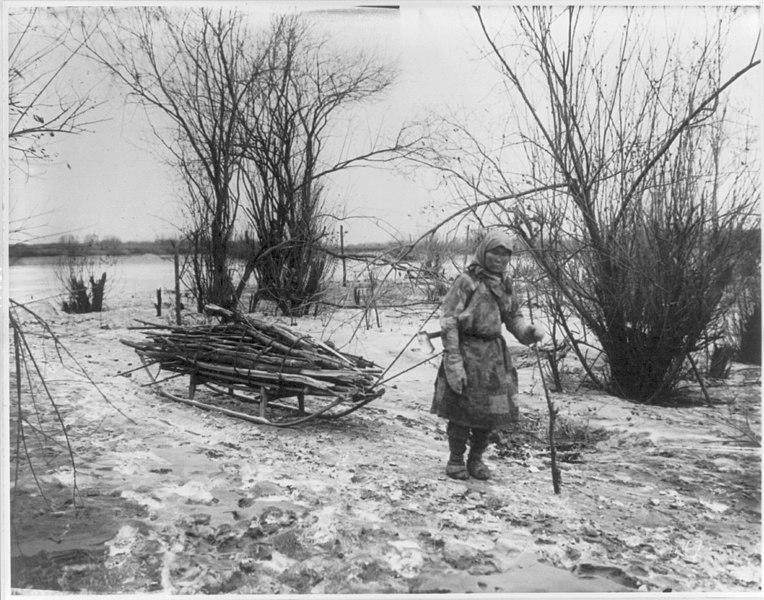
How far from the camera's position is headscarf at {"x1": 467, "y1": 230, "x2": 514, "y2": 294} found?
2914 mm

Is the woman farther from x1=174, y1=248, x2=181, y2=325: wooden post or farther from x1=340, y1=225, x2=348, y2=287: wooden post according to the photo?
x1=174, y1=248, x2=181, y2=325: wooden post

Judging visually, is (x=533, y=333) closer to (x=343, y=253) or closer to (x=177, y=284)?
(x=343, y=253)

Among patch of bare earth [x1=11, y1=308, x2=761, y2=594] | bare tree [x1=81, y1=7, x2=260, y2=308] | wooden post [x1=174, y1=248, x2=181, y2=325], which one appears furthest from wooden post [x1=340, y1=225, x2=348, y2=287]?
wooden post [x1=174, y1=248, x2=181, y2=325]

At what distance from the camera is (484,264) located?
9.66ft

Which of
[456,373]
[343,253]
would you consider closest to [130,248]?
[343,253]

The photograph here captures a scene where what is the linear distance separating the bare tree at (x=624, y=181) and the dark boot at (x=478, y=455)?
1059 mm

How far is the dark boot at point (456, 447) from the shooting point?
3.01 metres

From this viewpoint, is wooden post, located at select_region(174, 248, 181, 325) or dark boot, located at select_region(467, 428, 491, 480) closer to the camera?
dark boot, located at select_region(467, 428, 491, 480)

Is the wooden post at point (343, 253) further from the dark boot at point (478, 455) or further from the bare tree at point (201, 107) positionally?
the dark boot at point (478, 455)

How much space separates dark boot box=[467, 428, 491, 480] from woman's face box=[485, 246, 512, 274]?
2.75 ft

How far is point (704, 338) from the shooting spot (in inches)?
130

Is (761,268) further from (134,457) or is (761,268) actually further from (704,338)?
(134,457)

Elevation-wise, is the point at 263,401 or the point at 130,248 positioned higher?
the point at 130,248

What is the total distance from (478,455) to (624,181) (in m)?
1.84
